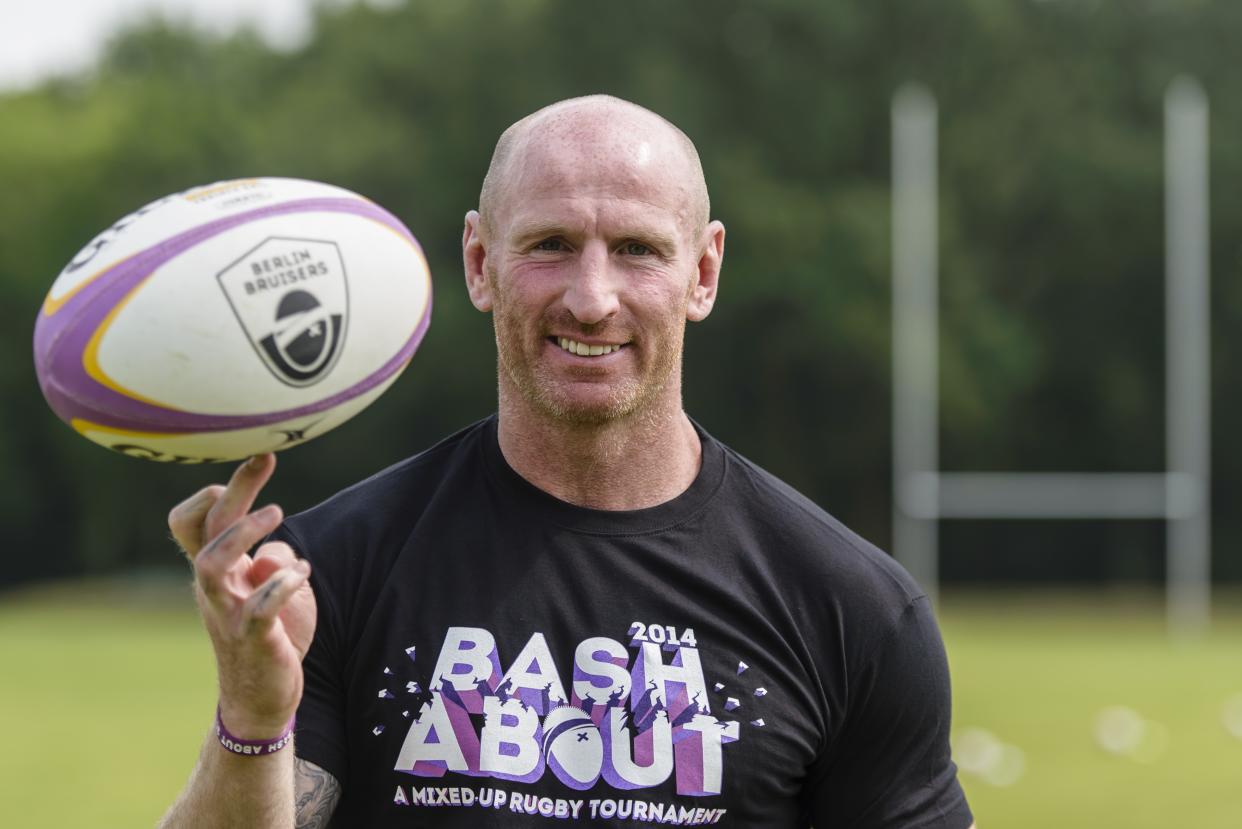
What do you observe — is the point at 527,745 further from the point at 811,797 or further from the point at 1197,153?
the point at 1197,153

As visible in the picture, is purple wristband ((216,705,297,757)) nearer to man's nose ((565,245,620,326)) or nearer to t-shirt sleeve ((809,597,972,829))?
man's nose ((565,245,620,326))

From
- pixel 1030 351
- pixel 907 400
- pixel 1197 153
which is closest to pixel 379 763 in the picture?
pixel 1197 153

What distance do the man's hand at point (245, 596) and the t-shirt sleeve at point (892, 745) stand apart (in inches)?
30.9

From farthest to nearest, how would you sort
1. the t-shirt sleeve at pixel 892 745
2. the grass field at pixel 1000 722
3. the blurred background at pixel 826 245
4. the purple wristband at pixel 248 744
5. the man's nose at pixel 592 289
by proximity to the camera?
the blurred background at pixel 826 245 < the grass field at pixel 1000 722 < the t-shirt sleeve at pixel 892 745 < the man's nose at pixel 592 289 < the purple wristband at pixel 248 744

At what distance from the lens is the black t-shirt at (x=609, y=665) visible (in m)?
2.26

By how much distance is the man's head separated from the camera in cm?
228

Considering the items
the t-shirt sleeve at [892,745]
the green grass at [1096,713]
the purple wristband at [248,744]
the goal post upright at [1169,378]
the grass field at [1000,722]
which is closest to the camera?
the purple wristband at [248,744]

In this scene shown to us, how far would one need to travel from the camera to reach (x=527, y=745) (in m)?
2.26

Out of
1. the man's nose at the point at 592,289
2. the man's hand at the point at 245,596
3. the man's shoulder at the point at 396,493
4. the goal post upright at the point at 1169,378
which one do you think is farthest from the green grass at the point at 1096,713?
the man's hand at the point at 245,596

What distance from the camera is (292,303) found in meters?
2.11

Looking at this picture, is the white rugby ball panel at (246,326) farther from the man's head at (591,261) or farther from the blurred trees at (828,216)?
the blurred trees at (828,216)

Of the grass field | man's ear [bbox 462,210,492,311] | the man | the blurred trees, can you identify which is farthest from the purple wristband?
the blurred trees

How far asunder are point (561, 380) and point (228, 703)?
616 millimetres

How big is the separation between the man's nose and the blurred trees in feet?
62.2
